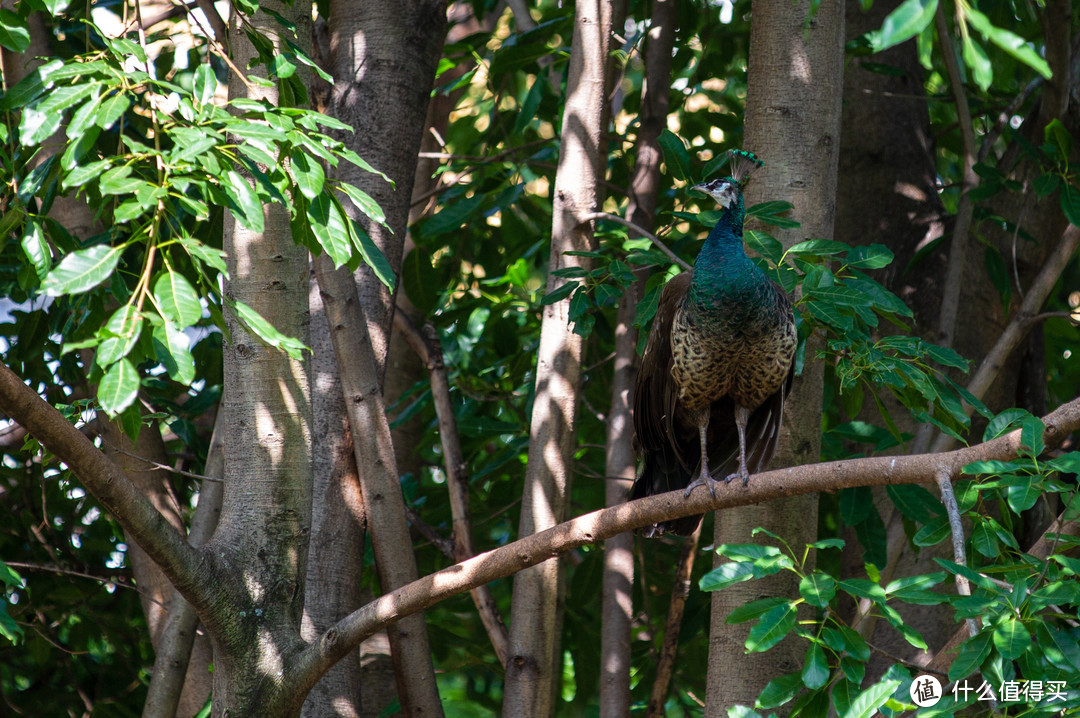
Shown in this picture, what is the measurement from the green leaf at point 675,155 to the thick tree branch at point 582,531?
1.09 m

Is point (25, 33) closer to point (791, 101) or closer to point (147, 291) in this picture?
point (147, 291)

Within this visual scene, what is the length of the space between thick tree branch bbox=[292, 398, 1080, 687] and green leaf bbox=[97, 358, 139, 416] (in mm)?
1109

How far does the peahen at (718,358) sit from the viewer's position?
9.27 feet

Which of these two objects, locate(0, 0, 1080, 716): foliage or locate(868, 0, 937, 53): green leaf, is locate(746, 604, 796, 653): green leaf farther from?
locate(868, 0, 937, 53): green leaf

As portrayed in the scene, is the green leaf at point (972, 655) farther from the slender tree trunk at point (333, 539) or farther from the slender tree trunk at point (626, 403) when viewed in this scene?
the slender tree trunk at point (333, 539)

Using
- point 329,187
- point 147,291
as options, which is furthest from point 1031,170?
point 147,291

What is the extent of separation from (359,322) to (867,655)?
1.81m

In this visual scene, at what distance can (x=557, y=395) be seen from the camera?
315 centimetres

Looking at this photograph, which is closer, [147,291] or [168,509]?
[147,291]

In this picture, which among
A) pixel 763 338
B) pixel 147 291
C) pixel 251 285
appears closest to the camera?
pixel 147 291

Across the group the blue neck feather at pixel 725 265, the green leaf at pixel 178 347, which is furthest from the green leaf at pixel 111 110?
the blue neck feather at pixel 725 265

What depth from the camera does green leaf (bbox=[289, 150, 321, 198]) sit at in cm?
171

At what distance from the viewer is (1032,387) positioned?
3961 mm

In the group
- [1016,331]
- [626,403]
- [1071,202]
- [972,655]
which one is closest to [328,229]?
[972,655]
